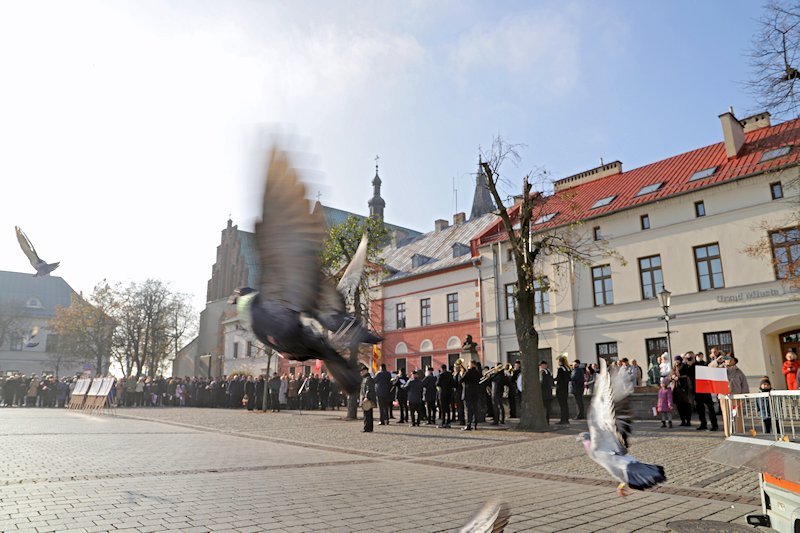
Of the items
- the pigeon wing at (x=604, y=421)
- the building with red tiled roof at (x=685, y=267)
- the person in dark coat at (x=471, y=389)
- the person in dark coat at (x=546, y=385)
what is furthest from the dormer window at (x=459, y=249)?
the pigeon wing at (x=604, y=421)

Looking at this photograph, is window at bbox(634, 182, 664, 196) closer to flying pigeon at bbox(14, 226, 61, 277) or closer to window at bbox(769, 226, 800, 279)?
window at bbox(769, 226, 800, 279)

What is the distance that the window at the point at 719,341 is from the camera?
1004 inches

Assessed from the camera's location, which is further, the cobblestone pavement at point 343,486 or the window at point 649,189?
the window at point 649,189

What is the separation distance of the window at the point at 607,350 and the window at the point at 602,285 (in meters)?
2.32

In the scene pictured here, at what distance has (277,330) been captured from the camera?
9.04 feet

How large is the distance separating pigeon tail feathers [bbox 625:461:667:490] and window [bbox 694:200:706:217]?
91.3ft

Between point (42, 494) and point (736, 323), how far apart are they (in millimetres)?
27945

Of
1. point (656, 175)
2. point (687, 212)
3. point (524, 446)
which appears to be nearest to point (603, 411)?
point (524, 446)

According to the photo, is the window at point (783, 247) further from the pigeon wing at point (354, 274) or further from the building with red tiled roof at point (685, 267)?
the pigeon wing at point (354, 274)

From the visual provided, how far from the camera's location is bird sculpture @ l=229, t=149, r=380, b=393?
2756mm

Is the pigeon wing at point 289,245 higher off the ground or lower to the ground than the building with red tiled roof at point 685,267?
lower

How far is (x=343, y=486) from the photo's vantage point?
26.2 feet

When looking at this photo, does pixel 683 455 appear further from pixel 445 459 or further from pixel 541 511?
pixel 541 511

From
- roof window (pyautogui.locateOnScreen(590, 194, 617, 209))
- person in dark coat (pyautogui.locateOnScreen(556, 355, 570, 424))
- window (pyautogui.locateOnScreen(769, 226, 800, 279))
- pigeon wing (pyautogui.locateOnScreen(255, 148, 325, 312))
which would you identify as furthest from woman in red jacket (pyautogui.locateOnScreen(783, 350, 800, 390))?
pigeon wing (pyautogui.locateOnScreen(255, 148, 325, 312))
